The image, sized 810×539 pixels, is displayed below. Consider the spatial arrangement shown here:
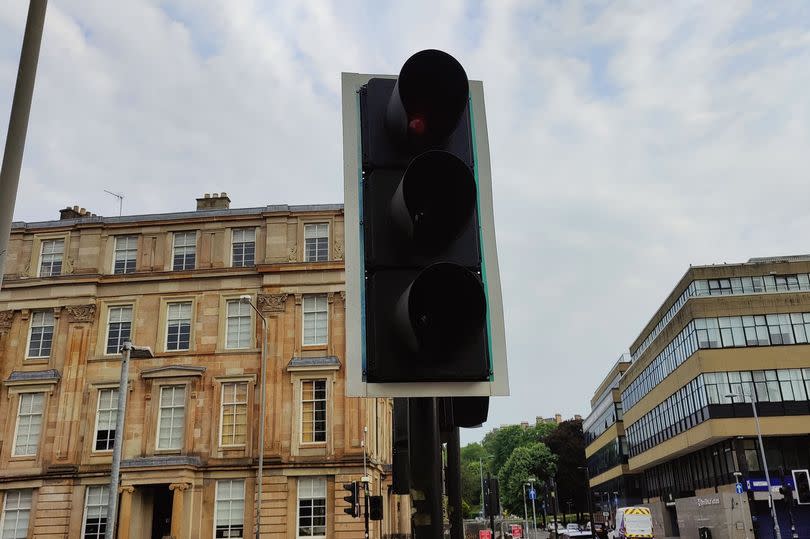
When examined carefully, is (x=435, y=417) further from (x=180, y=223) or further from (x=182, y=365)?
(x=180, y=223)

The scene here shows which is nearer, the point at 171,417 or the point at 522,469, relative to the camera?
the point at 171,417

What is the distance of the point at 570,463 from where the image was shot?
389 feet

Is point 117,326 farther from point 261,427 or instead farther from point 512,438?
point 512,438

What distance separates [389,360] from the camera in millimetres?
2918

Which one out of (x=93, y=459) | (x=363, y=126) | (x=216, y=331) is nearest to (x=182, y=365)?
(x=216, y=331)

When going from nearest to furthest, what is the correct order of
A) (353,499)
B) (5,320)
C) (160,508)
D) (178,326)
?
1. (353,499)
2. (160,508)
3. (178,326)
4. (5,320)

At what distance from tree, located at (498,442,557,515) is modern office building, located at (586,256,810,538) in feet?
166

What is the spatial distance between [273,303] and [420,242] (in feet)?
127

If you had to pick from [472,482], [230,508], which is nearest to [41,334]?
[230,508]

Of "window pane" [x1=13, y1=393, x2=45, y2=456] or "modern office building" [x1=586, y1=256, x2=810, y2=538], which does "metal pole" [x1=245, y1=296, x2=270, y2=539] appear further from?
"modern office building" [x1=586, y1=256, x2=810, y2=538]

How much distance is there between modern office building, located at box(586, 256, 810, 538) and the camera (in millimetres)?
48875

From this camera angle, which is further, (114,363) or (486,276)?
(114,363)

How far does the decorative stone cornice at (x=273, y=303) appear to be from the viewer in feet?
135

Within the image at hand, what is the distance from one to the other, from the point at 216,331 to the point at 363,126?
3968cm
